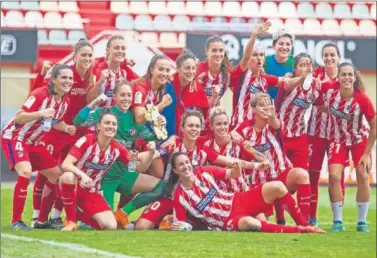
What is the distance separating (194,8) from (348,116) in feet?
36.0

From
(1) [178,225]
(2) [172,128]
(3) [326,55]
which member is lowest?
(1) [178,225]

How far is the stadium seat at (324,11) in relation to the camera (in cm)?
2066

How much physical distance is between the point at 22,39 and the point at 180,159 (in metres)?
8.50

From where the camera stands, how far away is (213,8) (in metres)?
20.6

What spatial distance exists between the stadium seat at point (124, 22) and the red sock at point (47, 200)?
1024 centimetres

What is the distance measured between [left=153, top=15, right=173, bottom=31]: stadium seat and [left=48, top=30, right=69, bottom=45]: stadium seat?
5.78 ft

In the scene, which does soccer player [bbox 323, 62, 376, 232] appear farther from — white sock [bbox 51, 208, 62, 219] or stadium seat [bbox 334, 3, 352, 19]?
stadium seat [bbox 334, 3, 352, 19]

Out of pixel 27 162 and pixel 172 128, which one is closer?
pixel 27 162

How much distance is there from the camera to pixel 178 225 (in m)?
9.24

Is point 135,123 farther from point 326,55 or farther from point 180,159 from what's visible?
point 326,55

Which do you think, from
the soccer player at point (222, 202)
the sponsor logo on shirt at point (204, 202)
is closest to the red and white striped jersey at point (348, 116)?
the soccer player at point (222, 202)

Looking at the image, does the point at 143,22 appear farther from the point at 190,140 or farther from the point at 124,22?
the point at 190,140

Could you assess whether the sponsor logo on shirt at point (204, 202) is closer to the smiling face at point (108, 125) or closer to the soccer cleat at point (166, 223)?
the soccer cleat at point (166, 223)

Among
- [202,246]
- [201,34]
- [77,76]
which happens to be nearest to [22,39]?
[201,34]
